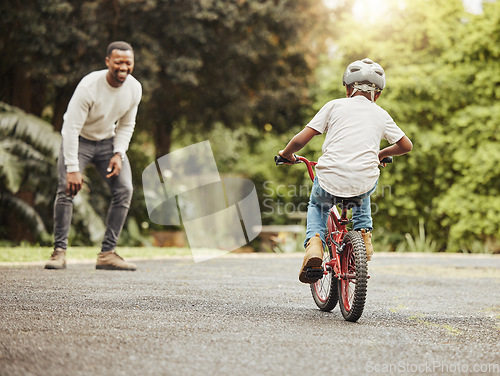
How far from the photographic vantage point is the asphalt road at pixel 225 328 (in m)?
2.88

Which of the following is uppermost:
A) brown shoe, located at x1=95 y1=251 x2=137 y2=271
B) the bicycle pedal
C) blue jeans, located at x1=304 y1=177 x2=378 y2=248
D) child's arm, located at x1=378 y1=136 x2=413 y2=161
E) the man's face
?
the man's face

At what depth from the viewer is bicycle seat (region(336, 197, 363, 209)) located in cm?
438

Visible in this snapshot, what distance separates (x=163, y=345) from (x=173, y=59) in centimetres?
1181

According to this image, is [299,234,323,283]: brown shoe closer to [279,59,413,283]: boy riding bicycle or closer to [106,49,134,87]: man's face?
[279,59,413,283]: boy riding bicycle

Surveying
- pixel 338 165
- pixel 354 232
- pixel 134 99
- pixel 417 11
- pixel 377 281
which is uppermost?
pixel 417 11

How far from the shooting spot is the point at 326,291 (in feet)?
15.5

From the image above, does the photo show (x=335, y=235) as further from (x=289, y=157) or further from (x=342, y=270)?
(x=289, y=157)

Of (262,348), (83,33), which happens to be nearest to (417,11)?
(83,33)

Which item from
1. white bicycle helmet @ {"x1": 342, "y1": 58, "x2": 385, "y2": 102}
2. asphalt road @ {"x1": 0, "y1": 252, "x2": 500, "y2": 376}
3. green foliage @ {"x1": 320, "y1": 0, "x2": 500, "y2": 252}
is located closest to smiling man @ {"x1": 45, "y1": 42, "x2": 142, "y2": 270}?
asphalt road @ {"x1": 0, "y1": 252, "x2": 500, "y2": 376}

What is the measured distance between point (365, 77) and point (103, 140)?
10.9 feet

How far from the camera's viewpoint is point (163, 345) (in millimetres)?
3193

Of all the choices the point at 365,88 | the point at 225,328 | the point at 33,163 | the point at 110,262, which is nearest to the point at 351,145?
the point at 365,88

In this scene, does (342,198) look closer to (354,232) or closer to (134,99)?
(354,232)

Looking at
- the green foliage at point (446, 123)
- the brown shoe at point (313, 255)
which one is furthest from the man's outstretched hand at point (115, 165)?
the green foliage at point (446, 123)
